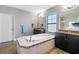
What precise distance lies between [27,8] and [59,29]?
1.49 metres

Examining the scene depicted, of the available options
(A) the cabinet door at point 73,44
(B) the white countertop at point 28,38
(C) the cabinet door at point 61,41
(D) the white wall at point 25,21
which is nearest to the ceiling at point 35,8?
(D) the white wall at point 25,21

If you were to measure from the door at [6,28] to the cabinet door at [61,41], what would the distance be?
5.48ft

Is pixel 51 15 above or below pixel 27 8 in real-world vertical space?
below

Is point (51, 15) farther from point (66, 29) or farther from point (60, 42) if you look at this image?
point (60, 42)

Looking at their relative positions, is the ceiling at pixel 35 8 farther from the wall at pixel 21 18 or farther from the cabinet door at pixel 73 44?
the cabinet door at pixel 73 44

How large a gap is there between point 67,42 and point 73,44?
23cm

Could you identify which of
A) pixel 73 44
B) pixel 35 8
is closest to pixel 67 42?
pixel 73 44

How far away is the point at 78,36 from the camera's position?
7.97 feet

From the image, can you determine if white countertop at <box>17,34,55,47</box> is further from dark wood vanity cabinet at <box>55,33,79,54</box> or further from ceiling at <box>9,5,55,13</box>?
ceiling at <box>9,5,55,13</box>

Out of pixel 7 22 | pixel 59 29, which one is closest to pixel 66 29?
pixel 59 29

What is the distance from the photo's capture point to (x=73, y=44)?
8.46 ft

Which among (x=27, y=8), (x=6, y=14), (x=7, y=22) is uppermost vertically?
(x=27, y=8)

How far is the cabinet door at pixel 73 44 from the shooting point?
2.47 meters

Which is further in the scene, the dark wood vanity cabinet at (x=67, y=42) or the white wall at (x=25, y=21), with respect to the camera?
the white wall at (x=25, y=21)
